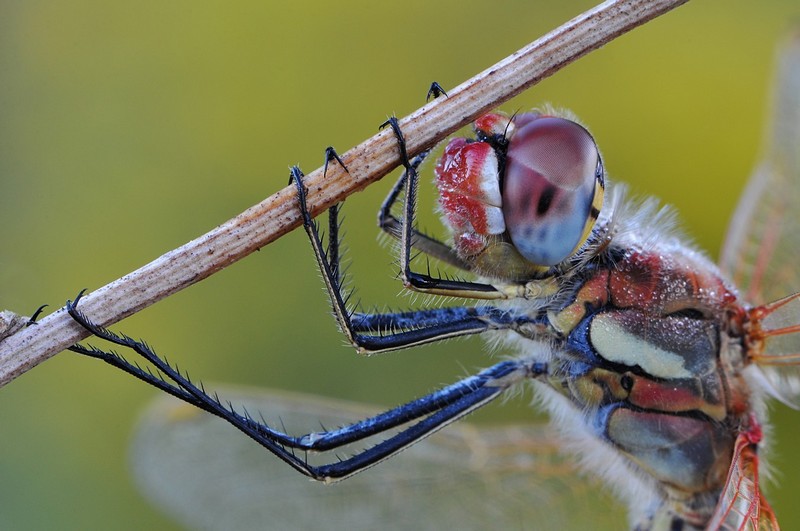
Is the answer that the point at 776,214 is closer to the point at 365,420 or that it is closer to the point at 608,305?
the point at 608,305

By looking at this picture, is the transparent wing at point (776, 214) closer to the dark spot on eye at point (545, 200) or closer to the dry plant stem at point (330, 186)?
the dark spot on eye at point (545, 200)

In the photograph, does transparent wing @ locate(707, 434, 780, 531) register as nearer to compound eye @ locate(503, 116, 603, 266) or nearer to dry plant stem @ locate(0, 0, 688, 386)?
compound eye @ locate(503, 116, 603, 266)

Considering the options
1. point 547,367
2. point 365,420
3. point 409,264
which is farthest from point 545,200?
point 365,420

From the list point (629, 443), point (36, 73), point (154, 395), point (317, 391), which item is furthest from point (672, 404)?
point (36, 73)

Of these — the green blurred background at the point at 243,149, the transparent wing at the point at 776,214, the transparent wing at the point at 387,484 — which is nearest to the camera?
the transparent wing at the point at 776,214

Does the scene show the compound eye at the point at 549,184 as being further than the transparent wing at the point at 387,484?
No

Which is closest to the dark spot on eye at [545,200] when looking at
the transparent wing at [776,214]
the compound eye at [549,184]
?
the compound eye at [549,184]

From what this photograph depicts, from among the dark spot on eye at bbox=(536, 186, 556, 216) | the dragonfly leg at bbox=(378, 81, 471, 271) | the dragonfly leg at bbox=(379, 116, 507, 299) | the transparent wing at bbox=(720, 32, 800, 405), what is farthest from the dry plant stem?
the transparent wing at bbox=(720, 32, 800, 405)
